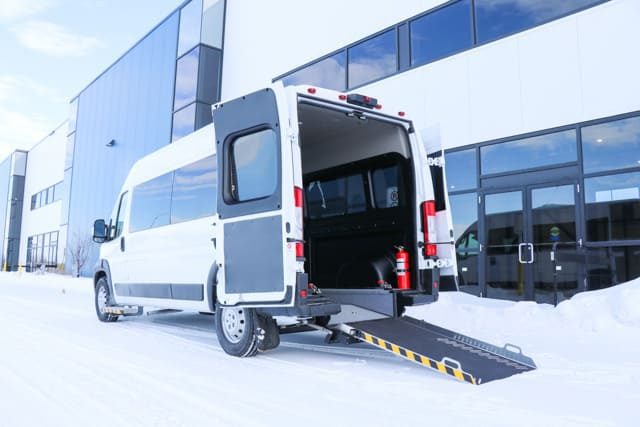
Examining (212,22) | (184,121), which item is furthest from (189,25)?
(184,121)

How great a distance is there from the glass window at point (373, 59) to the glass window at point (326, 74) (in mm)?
337

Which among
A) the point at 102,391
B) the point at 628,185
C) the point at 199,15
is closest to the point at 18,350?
the point at 102,391

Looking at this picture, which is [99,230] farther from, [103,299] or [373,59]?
[373,59]

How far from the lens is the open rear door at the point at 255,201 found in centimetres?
460

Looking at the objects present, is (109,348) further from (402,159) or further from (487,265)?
(487,265)

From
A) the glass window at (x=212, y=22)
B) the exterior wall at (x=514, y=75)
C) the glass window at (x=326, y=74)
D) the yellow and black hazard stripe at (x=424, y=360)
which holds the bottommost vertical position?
the yellow and black hazard stripe at (x=424, y=360)

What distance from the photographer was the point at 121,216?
8.17 meters

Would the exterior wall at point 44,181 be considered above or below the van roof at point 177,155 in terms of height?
above

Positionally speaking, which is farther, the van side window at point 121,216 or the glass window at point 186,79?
the glass window at point 186,79

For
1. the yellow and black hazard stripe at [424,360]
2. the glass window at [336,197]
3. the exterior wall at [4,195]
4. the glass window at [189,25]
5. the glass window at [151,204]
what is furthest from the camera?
the exterior wall at [4,195]

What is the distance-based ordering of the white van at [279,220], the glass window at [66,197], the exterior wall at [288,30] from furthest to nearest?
the glass window at [66,197] → the exterior wall at [288,30] → the white van at [279,220]

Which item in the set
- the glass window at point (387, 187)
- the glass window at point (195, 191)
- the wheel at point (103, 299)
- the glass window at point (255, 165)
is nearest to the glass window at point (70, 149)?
the wheel at point (103, 299)

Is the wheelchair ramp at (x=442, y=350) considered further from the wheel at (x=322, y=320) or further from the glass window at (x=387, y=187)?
the glass window at (x=387, y=187)

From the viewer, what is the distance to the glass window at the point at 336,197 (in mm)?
6820
